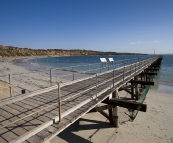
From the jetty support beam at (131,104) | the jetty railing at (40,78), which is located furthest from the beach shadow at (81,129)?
the jetty railing at (40,78)

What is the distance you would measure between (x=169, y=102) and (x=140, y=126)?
568 centimetres

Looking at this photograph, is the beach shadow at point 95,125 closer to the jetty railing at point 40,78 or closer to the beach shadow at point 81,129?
the beach shadow at point 81,129

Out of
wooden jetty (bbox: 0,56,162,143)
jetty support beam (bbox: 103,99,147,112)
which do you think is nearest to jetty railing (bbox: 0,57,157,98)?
wooden jetty (bbox: 0,56,162,143)

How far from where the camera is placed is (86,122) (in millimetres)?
7445

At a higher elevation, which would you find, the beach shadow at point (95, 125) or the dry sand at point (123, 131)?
the beach shadow at point (95, 125)

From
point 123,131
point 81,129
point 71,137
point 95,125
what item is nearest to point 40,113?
point 71,137

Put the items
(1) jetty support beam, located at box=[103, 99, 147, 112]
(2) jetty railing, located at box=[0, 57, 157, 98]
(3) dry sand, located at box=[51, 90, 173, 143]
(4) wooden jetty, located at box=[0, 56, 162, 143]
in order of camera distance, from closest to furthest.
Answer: (4) wooden jetty, located at box=[0, 56, 162, 143] < (1) jetty support beam, located at box=[103, 99, 147, 112] < (3) dry sand, located at box=[51, 90, 173, 143] < (2) jetty railing, located at box=[0, 57, 157, 98]

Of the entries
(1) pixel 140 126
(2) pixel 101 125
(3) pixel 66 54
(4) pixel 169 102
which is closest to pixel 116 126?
(2) pixel 101 125

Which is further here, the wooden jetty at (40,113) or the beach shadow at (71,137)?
the beach shadow at (71,137)

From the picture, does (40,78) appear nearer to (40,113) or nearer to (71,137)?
(71,137)

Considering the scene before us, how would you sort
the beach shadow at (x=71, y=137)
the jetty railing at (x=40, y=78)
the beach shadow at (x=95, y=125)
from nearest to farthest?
the beach shadow at (x=71, y=137) → the beach shadow at (x=95, y=125) → the jetty railing at (x=40, y=78)

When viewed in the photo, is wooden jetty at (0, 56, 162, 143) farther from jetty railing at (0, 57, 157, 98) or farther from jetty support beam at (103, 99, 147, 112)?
jetty railing at (0, 57, 157, 98)

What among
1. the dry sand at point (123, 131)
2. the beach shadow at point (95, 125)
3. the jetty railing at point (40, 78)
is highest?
the jetty railing at point (40, 78)

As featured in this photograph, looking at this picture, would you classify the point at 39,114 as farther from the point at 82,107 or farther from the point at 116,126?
the point at 116,126
